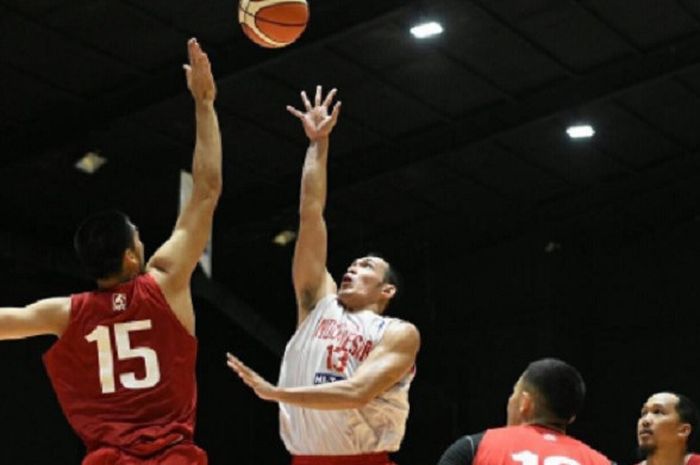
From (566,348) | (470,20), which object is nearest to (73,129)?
(470,20)

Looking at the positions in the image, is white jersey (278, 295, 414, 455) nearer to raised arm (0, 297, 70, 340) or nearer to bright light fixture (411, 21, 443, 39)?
raised arm (0, 297, 70, 340)

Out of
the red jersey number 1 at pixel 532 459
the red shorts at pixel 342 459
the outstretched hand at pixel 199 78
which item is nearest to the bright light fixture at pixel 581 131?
the red shorts at pixel 342 459

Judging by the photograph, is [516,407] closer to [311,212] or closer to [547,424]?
[547,424]

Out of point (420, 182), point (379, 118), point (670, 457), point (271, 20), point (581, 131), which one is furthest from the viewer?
point (420, 182)

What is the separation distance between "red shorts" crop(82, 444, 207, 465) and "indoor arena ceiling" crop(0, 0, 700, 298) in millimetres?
9107

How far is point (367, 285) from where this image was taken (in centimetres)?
709

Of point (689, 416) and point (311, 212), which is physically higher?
point (311, 212)

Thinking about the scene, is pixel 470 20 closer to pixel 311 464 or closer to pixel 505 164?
pixel 505 164

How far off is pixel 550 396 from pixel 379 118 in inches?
455

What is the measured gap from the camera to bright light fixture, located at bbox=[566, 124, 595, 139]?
18144 mm

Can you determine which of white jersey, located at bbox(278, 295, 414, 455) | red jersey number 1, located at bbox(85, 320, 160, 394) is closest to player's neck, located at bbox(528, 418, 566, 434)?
white jersey, located at bbox(278, 295, 414, 455)

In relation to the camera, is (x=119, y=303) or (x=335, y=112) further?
(x=335, y=112)

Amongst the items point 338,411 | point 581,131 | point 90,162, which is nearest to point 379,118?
point 581,131

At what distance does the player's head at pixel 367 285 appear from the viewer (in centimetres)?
704
